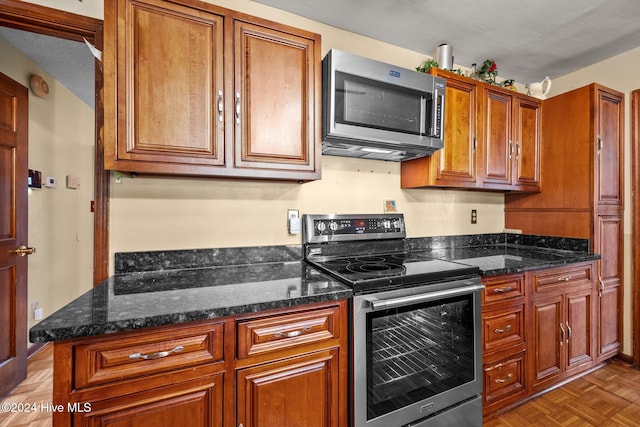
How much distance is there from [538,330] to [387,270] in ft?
4.01

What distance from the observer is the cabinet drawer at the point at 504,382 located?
5.41 feet

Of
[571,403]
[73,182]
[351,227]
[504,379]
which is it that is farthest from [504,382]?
[73,182]

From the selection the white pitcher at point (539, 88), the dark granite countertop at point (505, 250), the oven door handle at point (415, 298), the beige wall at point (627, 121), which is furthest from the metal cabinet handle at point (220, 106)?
the beige wall at point (627, 121)

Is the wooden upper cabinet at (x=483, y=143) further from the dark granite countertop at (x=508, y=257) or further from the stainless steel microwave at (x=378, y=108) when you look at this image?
the dark granite countertop at (x=508, y=257)

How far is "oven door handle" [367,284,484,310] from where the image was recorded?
1215mm

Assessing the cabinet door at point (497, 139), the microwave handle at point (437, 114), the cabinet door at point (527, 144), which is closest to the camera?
the microwave handle at point (437, 114)

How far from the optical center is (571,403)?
1.84 metres

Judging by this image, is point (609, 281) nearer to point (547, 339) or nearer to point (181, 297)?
point (547, 339)

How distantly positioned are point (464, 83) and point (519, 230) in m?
1.46

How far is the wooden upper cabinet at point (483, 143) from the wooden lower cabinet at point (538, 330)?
0.71 metres

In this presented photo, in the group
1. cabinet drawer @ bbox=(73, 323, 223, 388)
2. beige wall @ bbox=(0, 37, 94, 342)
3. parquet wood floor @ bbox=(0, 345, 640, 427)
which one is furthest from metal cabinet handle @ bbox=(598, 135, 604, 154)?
beige wall @ bbox=(0, 37, 94, 342)

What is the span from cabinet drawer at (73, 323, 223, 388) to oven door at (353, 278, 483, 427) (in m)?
0.59

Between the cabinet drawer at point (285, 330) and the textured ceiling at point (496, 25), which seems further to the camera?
the textured ceiling at point (496, 25)

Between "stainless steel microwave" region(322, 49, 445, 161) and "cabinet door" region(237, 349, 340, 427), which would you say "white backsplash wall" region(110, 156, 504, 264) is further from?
"cabinet door" region(237, 349, 340, 427)
